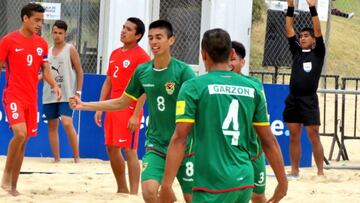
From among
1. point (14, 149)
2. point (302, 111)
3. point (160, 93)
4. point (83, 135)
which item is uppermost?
point (160, 93)

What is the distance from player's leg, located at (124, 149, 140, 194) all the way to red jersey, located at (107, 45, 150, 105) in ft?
2.01

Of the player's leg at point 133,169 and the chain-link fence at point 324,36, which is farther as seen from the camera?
the chain-link fence at point 324,36

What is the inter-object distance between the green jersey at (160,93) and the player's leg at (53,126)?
16.0 ft

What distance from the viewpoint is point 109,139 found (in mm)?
9641

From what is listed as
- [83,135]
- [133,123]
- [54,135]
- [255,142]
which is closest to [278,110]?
[83,135]

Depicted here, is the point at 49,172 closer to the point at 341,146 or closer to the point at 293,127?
the point at 293,127

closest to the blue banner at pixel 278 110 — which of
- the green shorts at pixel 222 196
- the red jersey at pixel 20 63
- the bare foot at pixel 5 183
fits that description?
the red jersey at pixel 20 63

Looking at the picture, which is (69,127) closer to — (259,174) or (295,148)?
(295,148)

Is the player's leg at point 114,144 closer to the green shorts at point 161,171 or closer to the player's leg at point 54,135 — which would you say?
the green shorts at point 161,171

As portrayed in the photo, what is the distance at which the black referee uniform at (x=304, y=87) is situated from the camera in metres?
11.9

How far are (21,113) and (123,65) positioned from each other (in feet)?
3.76

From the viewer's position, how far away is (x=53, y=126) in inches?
493

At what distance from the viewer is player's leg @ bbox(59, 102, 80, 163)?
1252 centimetres

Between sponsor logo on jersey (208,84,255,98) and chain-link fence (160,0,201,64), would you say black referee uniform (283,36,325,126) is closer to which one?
chain-link fence (160,0,201,64)
